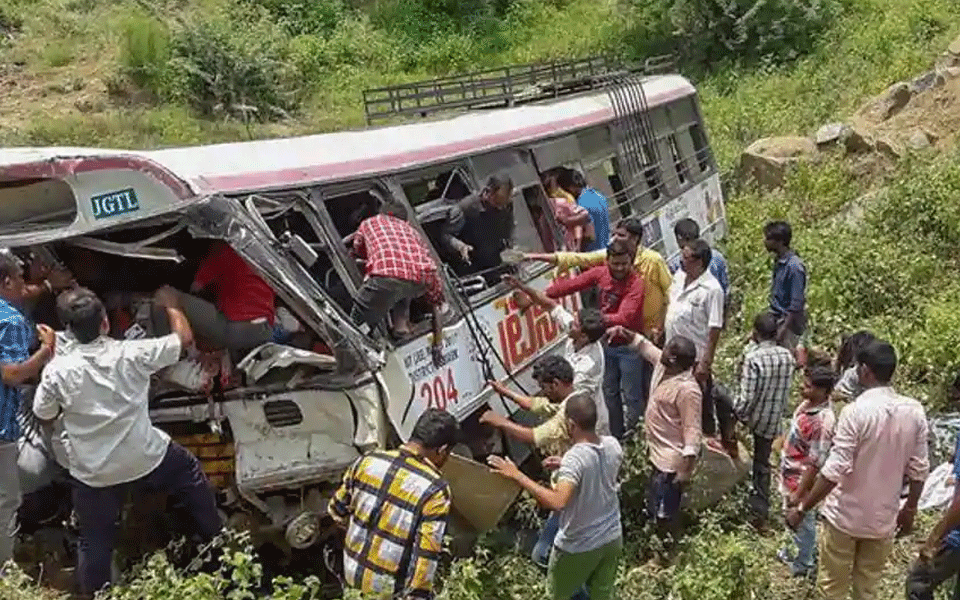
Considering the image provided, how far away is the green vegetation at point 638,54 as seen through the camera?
638cm

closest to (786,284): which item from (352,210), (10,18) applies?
(352,210)

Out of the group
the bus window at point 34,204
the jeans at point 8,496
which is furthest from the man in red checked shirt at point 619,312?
the jeans at point 8,496

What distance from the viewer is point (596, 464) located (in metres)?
5.11

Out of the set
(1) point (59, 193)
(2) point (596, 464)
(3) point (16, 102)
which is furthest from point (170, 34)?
(2) point (596, 464)

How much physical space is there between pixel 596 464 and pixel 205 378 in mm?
2043

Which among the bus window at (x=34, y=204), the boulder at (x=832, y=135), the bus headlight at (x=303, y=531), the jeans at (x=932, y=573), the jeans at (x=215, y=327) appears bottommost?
the boulder at (x=832, y=135)

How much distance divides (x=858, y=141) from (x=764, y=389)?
30.9ft

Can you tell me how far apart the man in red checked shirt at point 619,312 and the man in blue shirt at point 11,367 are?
10.5ft

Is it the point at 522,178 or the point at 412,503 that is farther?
the point at 522,178

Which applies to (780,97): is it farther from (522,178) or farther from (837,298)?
(522,178)

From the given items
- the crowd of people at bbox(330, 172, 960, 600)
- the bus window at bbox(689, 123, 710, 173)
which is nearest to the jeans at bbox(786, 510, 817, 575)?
the crowd of people at bbox(330, 172, 960, 600)

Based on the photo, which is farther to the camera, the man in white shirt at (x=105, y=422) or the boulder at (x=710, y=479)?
the boulder at (x=710, y=479)

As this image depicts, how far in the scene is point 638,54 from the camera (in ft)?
78.1

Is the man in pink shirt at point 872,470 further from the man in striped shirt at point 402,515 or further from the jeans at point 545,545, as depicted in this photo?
Result: the man in striped shirt at point 402,515
